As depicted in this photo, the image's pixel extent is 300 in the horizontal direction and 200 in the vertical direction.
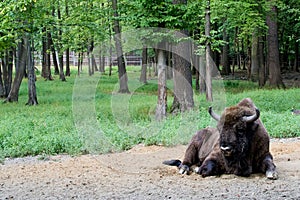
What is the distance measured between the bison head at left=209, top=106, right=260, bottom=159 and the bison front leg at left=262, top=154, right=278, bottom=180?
0.43 m

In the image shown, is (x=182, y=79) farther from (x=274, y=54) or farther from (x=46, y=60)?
(x=46, y=60)

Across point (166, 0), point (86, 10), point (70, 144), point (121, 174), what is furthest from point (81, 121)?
point (86, 10)

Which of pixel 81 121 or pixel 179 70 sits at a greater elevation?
pixel 179 70

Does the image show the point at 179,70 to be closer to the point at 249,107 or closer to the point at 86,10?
the point at 249,107

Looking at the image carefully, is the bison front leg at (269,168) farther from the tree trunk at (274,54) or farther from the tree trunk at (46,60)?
the tree trunk at (46,60)

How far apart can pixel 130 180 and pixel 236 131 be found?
1.90 metres

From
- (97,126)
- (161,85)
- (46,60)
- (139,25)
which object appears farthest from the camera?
(46,60)

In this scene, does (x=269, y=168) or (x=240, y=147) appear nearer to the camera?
(x=240, y=147)

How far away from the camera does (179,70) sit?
14.7 meters

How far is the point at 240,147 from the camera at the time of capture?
6.27m

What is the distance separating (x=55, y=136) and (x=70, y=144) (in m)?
1.03

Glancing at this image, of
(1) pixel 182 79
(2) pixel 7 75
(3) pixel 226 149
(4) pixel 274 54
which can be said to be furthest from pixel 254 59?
(3) pixel 226 149

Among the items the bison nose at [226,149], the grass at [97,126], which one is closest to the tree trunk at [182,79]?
the grass at [97,126]

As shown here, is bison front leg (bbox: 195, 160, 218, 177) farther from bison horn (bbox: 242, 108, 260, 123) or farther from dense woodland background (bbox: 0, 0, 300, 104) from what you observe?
dense woodland background (bbox: 0, 0, 300, 104)
